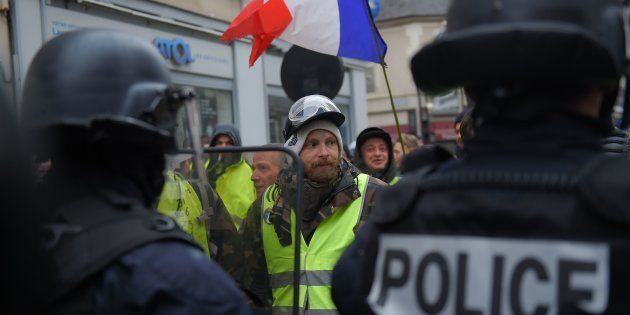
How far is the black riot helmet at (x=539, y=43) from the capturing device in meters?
1.40

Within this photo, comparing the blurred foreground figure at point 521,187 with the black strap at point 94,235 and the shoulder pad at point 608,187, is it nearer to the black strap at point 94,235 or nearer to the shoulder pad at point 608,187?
the shoulder pad at point 608,187

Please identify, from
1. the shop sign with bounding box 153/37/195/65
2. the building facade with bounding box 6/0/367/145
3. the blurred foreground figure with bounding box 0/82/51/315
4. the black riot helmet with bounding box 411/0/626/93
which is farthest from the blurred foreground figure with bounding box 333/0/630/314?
the shop sign with bounding box 153/37/195/65

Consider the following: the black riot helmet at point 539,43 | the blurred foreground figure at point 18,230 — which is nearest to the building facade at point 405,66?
the black riot helmet at point 539,43

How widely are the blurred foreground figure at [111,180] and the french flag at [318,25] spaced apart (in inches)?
114

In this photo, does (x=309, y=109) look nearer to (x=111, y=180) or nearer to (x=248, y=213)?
(x=248, y=213)

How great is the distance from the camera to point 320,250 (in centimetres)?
310

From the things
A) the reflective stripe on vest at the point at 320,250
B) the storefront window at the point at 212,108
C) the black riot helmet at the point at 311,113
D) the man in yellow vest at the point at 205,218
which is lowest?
the reflective stripe on vest at the point at 320,250

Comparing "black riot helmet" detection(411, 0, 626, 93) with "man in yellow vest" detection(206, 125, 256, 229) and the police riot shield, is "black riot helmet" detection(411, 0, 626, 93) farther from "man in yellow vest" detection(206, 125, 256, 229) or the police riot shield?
"man in yellow vest" detection(206, 125, 256, 229)

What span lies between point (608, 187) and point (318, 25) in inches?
140

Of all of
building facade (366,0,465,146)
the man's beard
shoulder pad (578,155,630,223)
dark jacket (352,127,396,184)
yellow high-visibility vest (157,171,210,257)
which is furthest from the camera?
building facade (366,0,465,146)

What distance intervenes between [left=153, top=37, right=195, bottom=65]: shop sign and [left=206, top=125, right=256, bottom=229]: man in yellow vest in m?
6.65

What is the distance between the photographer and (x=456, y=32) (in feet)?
5.10

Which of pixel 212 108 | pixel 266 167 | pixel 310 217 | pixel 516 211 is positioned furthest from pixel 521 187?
pixel 212 108

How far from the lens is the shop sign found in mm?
9031
